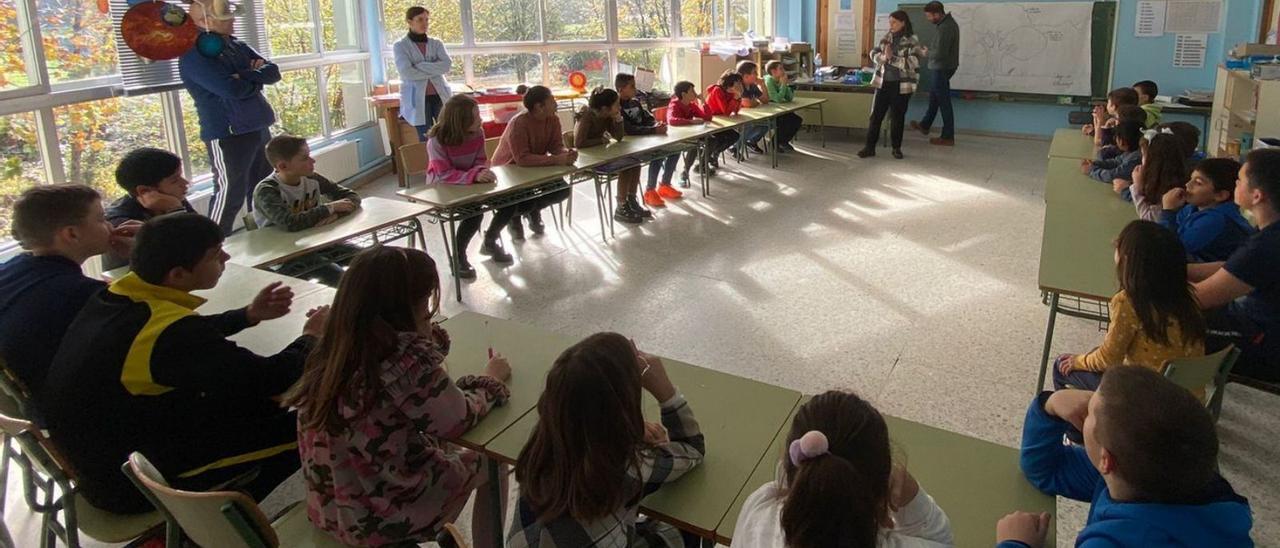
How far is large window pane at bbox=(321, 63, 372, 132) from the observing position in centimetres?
688

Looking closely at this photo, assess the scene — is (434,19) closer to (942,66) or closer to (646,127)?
(646,127)

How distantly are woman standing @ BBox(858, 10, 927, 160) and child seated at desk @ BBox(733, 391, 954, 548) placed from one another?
7.06 m

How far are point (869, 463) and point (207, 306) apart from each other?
7.32ft

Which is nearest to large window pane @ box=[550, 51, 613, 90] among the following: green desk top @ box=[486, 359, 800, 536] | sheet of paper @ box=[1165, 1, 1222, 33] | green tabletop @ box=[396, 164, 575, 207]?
green tabletop @ box=[396, 164, 575, 207]

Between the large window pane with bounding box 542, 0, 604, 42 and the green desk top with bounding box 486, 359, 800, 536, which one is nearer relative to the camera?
the green desk top with bounding box 486, 359, 800, 536

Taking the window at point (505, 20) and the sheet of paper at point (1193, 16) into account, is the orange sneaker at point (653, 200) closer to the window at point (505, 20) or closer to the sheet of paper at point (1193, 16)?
the window at point (505, 20)

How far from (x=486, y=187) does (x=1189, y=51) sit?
699 cm

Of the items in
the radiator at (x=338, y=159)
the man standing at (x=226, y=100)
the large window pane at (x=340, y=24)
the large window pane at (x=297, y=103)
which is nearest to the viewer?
the man standing at (x=226, y=100)

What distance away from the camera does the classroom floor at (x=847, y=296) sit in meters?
3.08

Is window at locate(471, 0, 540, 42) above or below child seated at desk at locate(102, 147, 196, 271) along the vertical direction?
above

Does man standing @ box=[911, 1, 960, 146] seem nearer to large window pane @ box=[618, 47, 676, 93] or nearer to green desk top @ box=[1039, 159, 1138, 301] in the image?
large window pane @ box=[618, 47, 676, 93]

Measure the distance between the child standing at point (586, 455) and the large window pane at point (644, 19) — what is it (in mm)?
7924

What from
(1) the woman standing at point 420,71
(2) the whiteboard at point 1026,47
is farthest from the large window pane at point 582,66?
(2) the whiteboard at point 1026,47

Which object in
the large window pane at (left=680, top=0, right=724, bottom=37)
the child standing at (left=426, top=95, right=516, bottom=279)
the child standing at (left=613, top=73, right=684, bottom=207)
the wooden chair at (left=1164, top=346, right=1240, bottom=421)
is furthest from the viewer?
the large window pane at (left=680, top=0, right=724, bottom=37)
